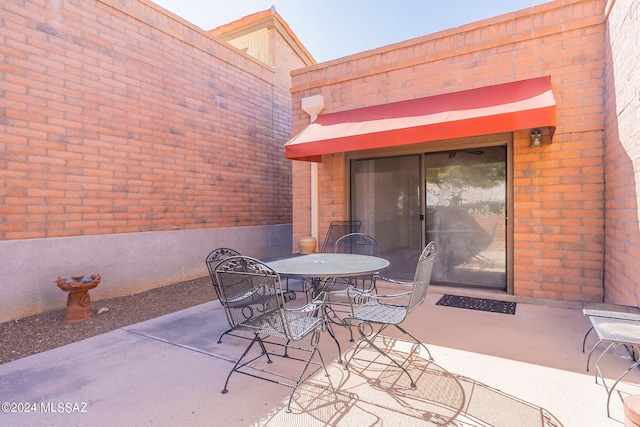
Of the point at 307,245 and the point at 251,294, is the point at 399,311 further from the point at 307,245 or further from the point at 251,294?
the point at 307,245

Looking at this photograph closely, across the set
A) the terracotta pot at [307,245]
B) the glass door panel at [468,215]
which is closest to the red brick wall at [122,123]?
the terracotta pot at [307,245]

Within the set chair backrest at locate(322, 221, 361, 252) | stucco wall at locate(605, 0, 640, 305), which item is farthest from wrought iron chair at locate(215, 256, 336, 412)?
chair backrest at locate(322, 221, 361, 252)

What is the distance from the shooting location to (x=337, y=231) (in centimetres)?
610

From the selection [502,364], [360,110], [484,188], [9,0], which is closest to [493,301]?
[484,188]

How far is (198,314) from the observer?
4391 mm

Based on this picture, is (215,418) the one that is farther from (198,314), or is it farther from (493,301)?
(493,301)

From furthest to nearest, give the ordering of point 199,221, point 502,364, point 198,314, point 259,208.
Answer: point 259,208 → point 199,221 → point 198,314 → point 502,364

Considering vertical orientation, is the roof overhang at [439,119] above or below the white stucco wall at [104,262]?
above

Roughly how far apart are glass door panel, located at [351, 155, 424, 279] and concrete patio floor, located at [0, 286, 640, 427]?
220 centimetres

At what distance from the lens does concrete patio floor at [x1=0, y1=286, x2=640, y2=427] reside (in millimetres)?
2156

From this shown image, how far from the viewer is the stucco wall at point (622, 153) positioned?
116 inches

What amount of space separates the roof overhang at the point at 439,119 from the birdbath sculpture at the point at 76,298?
3.32 metres

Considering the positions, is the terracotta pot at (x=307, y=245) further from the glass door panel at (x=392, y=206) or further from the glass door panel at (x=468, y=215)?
the glass door panel at (x=468, y=215)

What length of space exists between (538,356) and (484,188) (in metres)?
2.79
